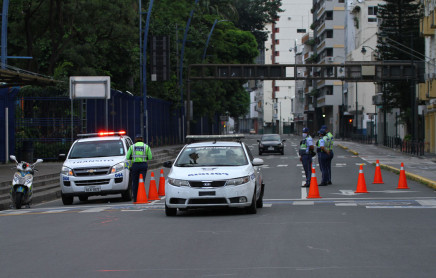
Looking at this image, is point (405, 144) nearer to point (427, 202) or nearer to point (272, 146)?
point (272, 146)

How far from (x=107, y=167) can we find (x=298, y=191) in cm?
595

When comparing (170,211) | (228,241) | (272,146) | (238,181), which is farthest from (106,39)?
(228,241)

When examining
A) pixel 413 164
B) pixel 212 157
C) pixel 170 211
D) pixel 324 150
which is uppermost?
pixel 212 157

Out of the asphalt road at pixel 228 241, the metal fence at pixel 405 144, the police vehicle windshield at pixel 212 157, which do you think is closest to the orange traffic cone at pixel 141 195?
the asphalt road at pixel 228 241

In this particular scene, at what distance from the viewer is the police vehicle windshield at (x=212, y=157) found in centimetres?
1585

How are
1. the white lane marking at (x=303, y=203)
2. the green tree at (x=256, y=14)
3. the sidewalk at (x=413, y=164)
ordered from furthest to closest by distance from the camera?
the green tree at (x=256, y=14) < the sidewalk at (x=413, y=164) < the white lane marking at (x=303, y=203)

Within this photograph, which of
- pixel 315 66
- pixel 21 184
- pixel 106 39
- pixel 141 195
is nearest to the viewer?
pixel 21 184

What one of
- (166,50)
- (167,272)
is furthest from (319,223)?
(166,50)

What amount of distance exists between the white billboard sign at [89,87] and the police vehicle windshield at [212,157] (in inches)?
633

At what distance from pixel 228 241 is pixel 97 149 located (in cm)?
1052

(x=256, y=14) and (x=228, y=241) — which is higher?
(x=256, y=14)

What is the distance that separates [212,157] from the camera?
16.0 meters

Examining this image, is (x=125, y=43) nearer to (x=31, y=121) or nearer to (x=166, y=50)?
(x=166, y=50)

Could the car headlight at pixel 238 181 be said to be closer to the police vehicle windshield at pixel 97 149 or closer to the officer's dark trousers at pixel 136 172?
the officer's dark trousers at pixel 136 172
